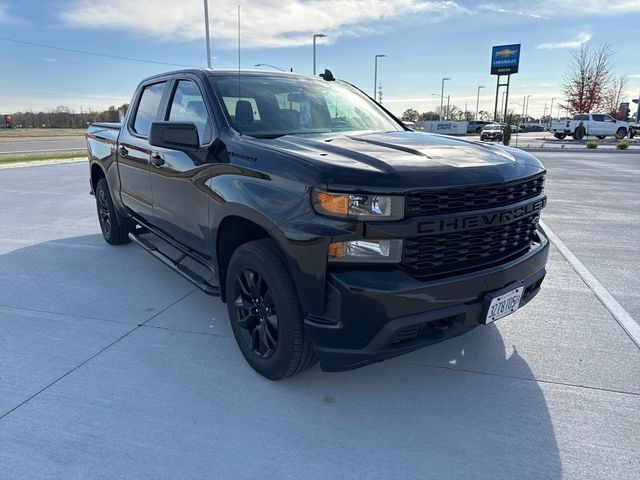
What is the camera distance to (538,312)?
378 centimetres

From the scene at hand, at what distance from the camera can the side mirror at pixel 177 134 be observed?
116 inches

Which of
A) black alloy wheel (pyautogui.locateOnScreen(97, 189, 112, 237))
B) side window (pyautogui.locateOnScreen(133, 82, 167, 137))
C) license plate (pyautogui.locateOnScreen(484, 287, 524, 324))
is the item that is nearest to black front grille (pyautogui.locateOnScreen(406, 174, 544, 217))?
license plate (pyautogui.locateOnScreen(484, 287, 524, 324))

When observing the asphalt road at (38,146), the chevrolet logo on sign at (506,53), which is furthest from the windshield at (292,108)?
the chevrolet logo on sign at (506,53)

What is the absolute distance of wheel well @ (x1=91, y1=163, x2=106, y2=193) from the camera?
569cm

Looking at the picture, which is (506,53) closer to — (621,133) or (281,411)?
(621,133)

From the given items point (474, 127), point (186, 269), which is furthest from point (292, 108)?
point (474, 127)

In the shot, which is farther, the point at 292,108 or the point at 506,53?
the point at 506,53

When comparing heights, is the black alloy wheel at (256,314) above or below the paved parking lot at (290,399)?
above

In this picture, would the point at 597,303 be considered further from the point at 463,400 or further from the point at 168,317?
the point at 168,317

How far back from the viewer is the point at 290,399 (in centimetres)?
268

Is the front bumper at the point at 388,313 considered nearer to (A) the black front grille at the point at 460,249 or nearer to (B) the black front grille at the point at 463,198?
(A) the black front grille at the point at 460,249

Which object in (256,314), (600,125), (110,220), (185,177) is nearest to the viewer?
(256,314)

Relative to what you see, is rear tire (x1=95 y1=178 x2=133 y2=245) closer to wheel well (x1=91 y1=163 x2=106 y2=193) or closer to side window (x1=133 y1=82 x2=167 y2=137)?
wheel well (x1=91 y1=163 x2=106 y2=193)

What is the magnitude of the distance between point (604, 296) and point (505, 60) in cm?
3540
